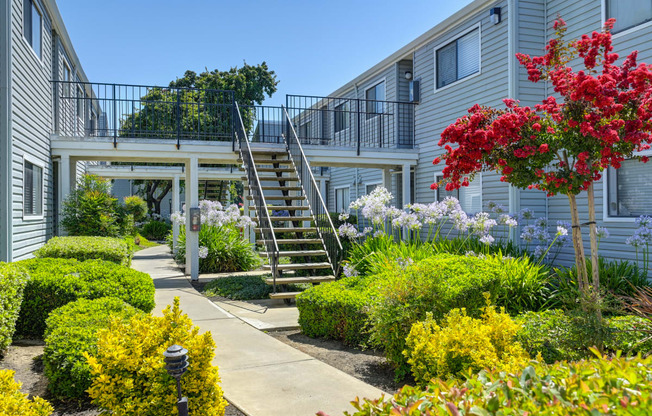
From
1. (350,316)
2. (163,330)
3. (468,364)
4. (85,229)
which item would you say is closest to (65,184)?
(85,229)

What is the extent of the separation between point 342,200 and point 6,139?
12882 millimetres

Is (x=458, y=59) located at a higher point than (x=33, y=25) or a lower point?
lower

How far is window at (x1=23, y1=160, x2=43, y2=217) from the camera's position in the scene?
28.5ft

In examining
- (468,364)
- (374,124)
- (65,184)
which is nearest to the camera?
(468,364)

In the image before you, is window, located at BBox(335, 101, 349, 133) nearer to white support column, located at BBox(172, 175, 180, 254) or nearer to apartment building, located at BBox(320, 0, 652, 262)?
apartment building, located at BBox(320, 0, 652, 262)

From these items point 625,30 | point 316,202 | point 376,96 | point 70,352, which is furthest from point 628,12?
point 70,352

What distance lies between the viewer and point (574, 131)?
15.7 feet

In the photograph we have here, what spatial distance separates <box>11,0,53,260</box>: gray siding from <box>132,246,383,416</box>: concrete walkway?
408 cm

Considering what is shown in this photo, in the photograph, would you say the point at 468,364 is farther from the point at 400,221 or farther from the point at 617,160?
the point at 400,221

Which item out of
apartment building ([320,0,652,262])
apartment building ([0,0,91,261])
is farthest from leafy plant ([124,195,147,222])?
apartment building ([320,0,652,262])

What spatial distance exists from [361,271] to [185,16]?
9.86 metres

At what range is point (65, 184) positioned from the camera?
34.1ft

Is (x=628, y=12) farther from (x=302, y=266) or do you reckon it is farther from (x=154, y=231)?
(x=154, y=231)

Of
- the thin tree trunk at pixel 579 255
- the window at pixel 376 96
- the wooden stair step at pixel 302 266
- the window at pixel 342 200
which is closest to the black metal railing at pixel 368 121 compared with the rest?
the window at pixel 376 96
